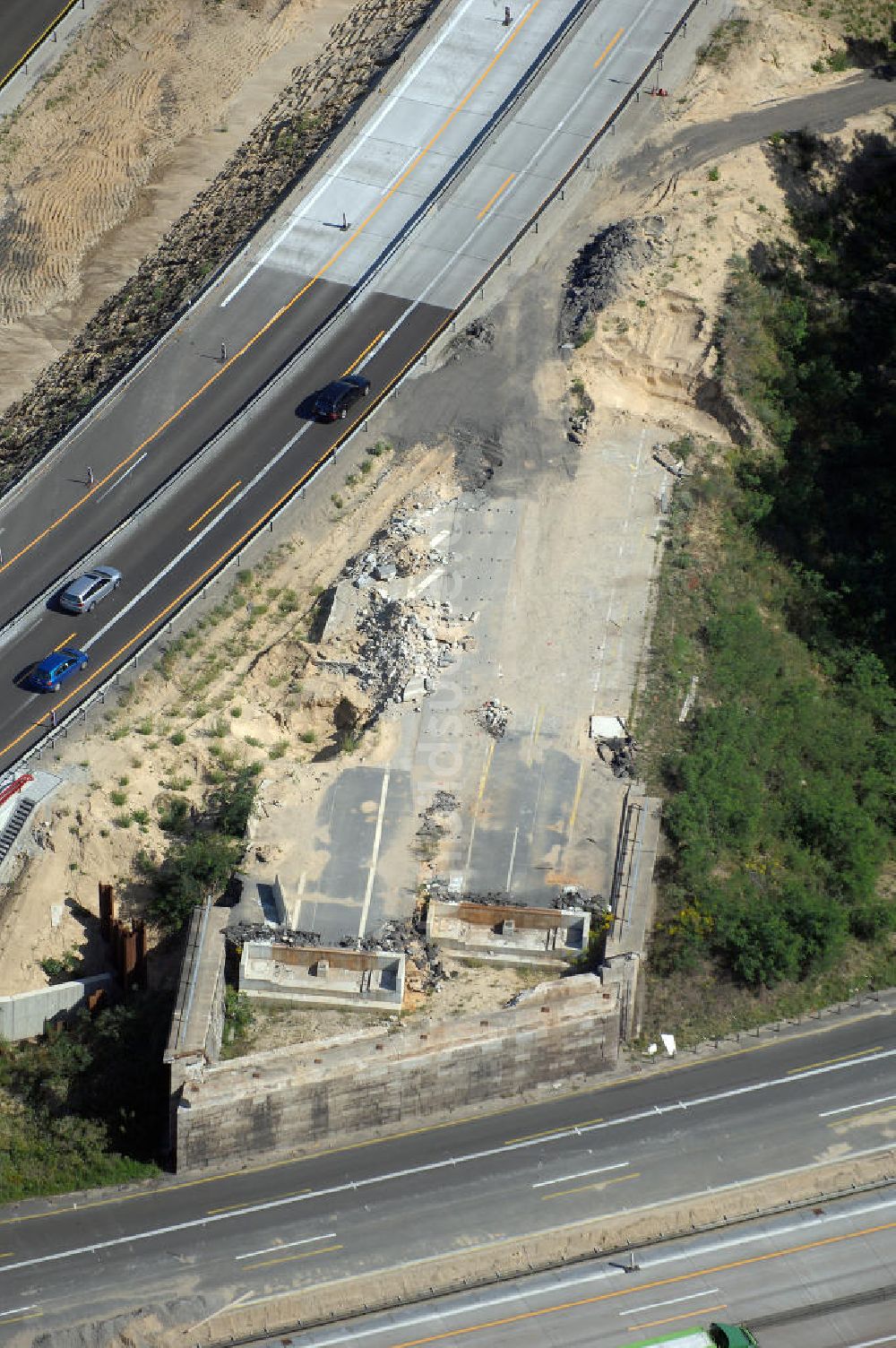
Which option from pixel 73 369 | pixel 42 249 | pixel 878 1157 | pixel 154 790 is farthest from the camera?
pixel 42 249

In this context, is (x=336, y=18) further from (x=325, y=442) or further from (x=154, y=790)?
Result: (x=154, y=790)

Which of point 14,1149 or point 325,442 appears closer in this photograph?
point 14,1149

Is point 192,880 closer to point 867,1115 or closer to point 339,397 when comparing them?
point 339,397

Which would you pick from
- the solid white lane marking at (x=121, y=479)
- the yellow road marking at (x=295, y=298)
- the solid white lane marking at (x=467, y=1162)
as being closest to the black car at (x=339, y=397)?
the yellow road marking at (x=295, y=298)

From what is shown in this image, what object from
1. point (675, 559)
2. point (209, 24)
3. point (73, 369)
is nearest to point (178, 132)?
point (209, 24)

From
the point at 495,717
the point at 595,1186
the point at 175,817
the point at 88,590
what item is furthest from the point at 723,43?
the point at 595,1186

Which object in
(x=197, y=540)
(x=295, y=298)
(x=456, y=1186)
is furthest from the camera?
(x=295, y=298)

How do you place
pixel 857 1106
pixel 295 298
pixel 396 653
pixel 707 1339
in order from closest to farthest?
pixel 707 1339 < pixel 857 1106 < pixel 396 653 < pixel 295 298
